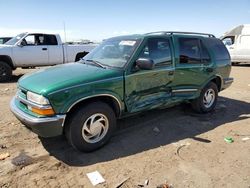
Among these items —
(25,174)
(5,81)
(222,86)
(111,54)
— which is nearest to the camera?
(25,174)

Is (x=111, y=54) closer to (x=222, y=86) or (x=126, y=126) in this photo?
(x=126, y=126)

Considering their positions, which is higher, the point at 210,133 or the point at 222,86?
the point at 222,86

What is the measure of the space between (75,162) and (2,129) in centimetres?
204

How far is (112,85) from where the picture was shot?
414cm

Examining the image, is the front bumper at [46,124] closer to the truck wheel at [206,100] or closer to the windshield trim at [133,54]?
the windshield trim at [133,54]

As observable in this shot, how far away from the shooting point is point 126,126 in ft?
17.3

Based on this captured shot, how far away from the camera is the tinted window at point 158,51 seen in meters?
4.73

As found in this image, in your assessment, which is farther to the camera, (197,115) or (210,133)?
(197,115)

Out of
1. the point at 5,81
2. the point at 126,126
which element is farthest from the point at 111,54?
the point at 5,81

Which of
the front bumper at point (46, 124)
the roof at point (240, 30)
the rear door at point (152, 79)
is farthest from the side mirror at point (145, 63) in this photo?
the roof at point (240, 30)

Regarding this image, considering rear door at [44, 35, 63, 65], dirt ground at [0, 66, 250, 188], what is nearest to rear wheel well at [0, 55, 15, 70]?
rear door at [44, 35, 63, 65]

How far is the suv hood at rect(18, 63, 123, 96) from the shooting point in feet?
12.3

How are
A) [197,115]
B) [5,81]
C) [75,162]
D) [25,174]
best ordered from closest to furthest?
1. [25,174]
2. [75,162]
3. [197,115]
4. [5,81]

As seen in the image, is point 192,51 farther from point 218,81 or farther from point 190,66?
point 218,81
